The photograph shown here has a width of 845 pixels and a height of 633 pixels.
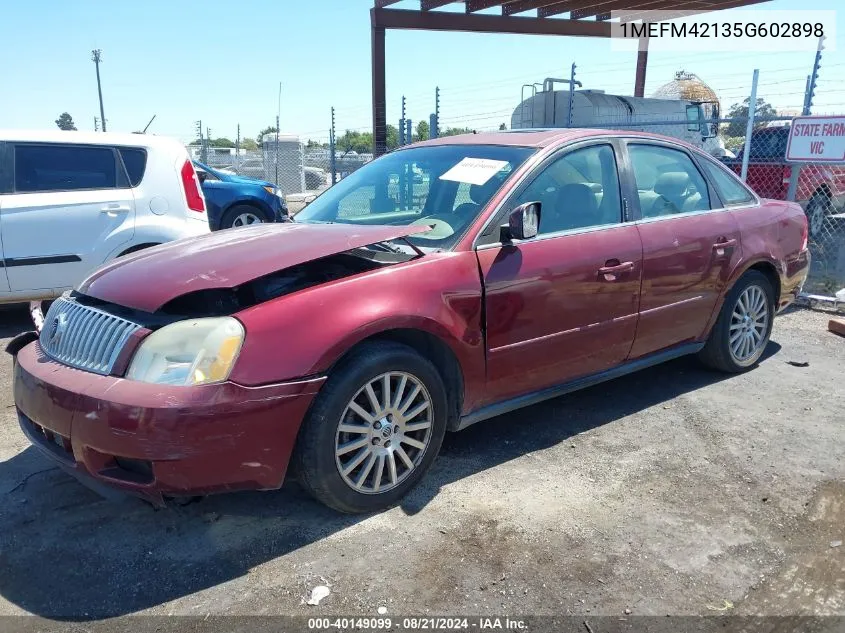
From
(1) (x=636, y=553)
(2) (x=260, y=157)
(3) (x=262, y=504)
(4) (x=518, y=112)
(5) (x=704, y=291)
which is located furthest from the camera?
(2) (x=260, y=157)

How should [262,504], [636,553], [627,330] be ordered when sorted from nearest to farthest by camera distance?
[636,553] → [262,504] → [627,330]

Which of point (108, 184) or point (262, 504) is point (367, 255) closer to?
point (262, 504)

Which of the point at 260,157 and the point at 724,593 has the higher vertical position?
the point at 260,157

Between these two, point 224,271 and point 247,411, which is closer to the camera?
point 247,411

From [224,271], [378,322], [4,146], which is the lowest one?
[378,322]

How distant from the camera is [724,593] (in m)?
2.53

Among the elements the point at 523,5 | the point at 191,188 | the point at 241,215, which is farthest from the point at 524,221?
the point at 523,5

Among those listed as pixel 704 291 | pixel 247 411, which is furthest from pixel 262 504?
pixel 704 291

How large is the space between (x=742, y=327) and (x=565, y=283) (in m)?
2.02

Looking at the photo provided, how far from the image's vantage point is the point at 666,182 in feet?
14.2

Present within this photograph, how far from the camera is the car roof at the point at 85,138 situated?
5809 millimetres

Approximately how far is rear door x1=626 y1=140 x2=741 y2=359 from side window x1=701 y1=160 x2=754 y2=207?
0.11 metres

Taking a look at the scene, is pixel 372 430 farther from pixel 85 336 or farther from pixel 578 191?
pixel 578 191

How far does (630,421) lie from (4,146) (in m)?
5.51
